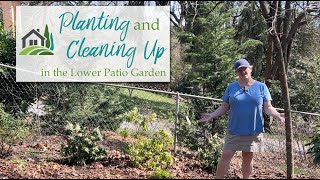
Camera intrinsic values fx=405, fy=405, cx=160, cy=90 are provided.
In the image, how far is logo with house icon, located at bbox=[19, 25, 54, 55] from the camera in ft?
27.2

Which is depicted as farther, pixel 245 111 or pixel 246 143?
pixel 246 143

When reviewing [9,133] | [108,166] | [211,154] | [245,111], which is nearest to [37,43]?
[9,133]

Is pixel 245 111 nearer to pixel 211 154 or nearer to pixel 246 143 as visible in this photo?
pixel 246 143

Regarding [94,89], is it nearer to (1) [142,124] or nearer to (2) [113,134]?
(2) [113,134]

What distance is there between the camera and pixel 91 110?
7.45 m

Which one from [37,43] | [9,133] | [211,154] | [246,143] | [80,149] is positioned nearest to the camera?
[246,143]

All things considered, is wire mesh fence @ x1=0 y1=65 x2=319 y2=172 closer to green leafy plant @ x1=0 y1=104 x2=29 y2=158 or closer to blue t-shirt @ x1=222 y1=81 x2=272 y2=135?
green leafy plant @ x1=0 y1=104 x2=29 y2=158

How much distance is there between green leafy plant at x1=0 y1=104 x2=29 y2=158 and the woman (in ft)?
10.0

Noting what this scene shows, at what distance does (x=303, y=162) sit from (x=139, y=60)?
5.27 meters

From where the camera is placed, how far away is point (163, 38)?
36.7 feet

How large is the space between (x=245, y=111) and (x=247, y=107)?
1.8 inches

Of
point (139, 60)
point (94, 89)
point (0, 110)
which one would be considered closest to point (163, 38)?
point (139, 60)

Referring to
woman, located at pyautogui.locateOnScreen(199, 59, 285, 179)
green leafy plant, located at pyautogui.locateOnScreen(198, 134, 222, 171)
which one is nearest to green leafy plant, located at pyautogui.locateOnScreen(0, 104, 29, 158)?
green leafy plant, located at pyautogui.locateOnScreen(198, 134, 222, 171)

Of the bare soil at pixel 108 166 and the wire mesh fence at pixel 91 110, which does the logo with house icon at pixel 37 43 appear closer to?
the wire mesh fence at pixel 91 110
